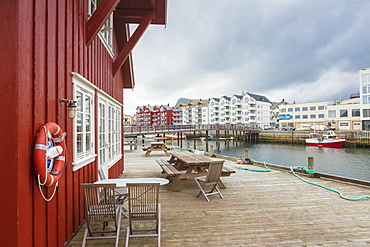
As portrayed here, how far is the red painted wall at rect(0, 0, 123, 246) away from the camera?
2.15 meters

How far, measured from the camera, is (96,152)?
5066 mm

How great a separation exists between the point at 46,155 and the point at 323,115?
213ft

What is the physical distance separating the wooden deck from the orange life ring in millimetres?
1391

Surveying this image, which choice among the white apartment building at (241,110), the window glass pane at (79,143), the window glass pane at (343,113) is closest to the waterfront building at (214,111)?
the white apartment building at (241,110)

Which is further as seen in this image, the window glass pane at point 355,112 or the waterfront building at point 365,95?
the window glass pane at point 355,112

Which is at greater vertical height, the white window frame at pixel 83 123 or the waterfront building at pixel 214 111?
the waterfront building at pixel 214 111

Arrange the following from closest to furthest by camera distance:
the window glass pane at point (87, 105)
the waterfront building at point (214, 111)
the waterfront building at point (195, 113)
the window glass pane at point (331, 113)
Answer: the window glass pane at point (87, 105) < the window glass pane at point (331, 113) < the waterfront building at point (214, 111) < the waterfront building at point (195, 113)

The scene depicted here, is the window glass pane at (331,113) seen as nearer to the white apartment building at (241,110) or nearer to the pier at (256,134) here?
the pier at (256,134)

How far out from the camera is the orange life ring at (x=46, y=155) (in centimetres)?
237

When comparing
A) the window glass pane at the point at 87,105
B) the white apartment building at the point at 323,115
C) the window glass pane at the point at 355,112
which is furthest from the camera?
the white apartment building at the point at 323,115

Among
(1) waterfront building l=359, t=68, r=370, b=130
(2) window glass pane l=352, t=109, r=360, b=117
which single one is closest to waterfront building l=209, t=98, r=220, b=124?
(2) window glass pane l=352, t=109, r=360, b=117

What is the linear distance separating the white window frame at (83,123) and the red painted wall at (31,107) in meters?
0.16

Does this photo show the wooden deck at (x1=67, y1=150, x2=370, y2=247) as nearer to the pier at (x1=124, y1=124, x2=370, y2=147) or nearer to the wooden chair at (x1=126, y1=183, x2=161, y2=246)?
the wooden chair at (x1=126, y1=183, x2=161, y2=246)

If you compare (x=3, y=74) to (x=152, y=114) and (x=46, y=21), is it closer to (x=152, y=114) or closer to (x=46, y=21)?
(x=46, y=21)
